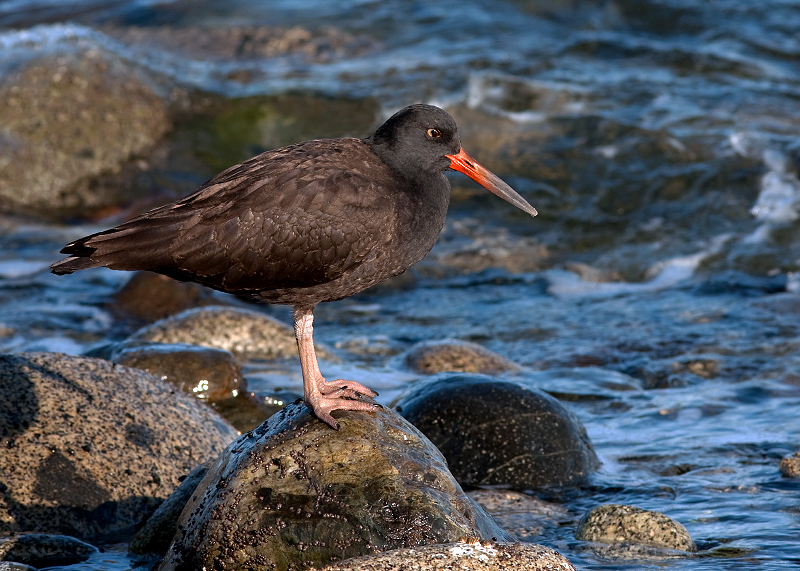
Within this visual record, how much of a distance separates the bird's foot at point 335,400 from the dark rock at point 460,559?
803 mm

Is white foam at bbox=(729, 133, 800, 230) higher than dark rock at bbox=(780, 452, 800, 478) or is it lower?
higher

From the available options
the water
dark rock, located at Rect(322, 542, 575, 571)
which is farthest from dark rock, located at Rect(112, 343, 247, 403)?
dark rock, located at Rect(322, 542, 575, 571)

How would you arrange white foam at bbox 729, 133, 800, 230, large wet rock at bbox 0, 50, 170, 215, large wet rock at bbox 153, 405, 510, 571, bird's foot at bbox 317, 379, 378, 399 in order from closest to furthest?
large wet rock at bbox 153, 405, 510, 571, bird's foot at bbox 317, 379, 378, 399, white foam at bbox 729, 133, 800, 230, large wet rock at bbox 0, 50, 170, 215

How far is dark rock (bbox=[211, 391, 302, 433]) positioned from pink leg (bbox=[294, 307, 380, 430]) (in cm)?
202

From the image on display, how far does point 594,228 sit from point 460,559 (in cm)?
865

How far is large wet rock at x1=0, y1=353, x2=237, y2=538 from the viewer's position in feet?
17.3

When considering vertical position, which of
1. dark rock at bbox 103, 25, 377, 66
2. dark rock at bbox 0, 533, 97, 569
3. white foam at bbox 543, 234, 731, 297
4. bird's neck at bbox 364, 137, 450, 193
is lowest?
white foam at bbox 543, 234, 731, 297

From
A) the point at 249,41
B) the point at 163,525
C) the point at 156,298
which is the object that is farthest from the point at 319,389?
the point at 249,41

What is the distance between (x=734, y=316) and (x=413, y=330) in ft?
10.5

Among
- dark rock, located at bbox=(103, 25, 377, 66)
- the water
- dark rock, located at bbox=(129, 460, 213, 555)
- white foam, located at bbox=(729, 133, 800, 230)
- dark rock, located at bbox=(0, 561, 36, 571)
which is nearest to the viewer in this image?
dark rock, located at bbox=(0, 561, 36, 571)

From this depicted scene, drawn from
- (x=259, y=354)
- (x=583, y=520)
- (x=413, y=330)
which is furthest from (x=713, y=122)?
(x=583, y=520)

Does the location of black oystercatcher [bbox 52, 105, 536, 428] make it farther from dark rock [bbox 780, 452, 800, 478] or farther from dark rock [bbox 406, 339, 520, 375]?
dark rock [bbox 406, 339, 520, 375]

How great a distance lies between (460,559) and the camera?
3.97 metres

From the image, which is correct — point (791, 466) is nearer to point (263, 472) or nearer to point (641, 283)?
point (263, 472)
